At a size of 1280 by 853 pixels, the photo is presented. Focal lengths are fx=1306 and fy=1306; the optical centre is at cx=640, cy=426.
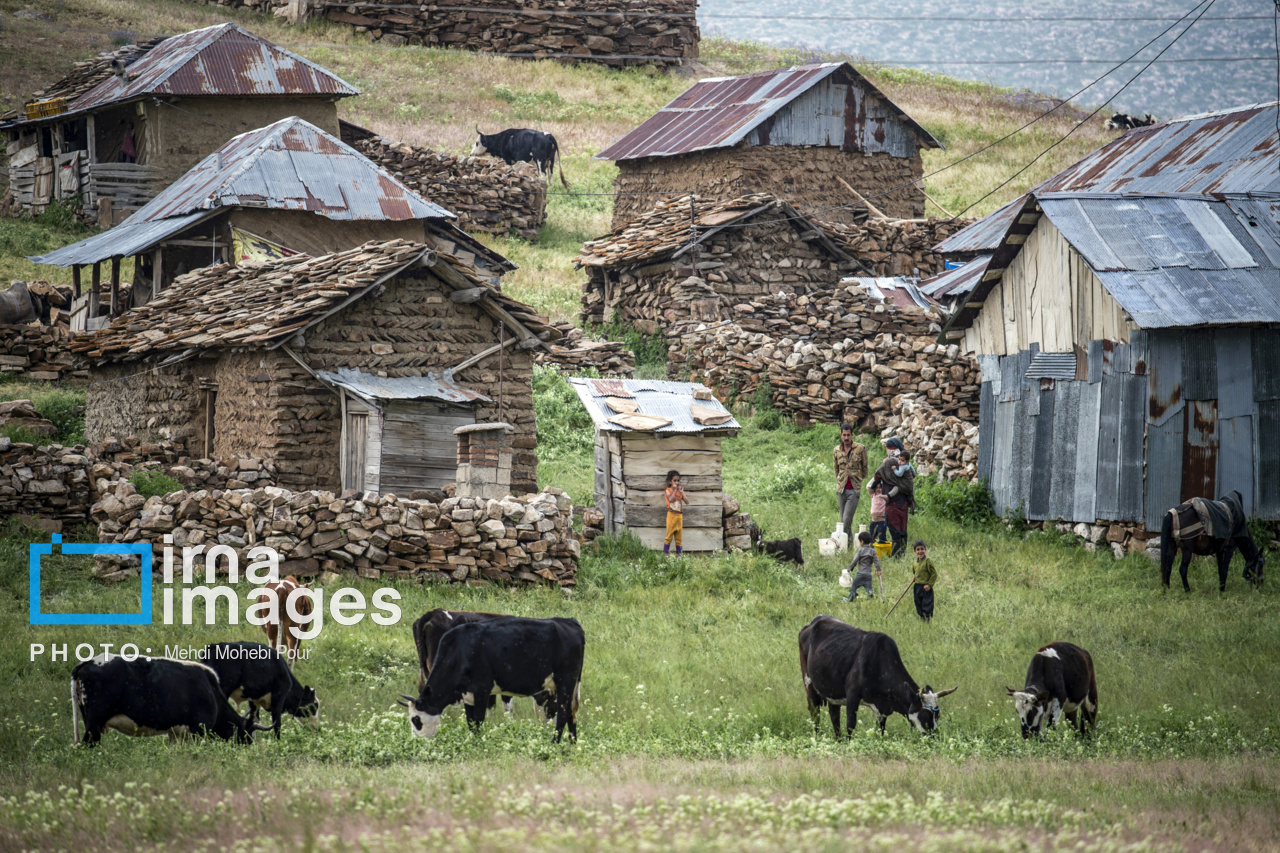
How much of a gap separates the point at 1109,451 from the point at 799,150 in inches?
589

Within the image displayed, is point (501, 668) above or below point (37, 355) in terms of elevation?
below

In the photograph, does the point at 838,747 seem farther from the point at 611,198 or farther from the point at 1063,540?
the point at 611,198

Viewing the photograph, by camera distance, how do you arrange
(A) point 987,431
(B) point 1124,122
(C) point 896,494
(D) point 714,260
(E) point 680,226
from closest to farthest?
(C) point 896,494, (A) point 987,431, (D) point 714,260, (E) point 680,226, (B) point 1124,122

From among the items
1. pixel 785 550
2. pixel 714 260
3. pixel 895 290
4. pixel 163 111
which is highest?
pixel 163 111

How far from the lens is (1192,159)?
22438 mm

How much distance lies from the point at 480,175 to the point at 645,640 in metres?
24.1

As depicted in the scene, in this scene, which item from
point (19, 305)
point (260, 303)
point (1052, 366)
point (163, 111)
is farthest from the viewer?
point (163, 111)

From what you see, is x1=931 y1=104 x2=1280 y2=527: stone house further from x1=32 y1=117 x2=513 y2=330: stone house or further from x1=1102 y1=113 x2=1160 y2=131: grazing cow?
x1=1102 y1=113 x2=1160 y2=131: grazing cow

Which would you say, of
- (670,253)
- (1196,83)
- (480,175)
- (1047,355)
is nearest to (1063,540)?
(1047,355)

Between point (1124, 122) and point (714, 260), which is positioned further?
point (1124, 122)

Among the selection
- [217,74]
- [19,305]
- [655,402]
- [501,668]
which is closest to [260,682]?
[501,668]

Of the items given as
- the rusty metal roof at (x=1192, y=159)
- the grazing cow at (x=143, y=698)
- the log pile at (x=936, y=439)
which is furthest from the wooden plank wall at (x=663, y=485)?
the rusty metal roof at (x=1192, y=159)

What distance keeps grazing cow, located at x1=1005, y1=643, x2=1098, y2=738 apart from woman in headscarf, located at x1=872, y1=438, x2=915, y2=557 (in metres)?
5.75

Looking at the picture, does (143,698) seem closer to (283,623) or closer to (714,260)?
(283,623)
